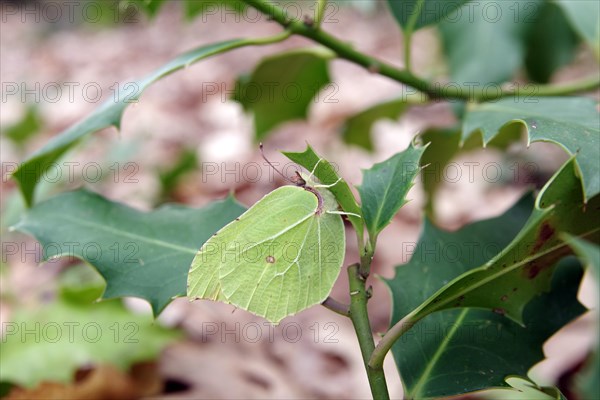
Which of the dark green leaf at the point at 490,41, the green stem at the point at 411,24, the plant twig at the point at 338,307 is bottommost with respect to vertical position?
the plant twig at the point at 338,307

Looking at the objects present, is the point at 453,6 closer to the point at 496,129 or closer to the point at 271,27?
the point at 496,129

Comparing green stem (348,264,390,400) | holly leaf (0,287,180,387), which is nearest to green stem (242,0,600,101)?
green stem (348,264,390,400)

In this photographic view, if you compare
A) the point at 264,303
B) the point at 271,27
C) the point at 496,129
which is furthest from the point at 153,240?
the point at 271,27

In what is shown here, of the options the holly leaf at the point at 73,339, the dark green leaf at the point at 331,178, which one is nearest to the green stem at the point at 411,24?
the dark green leaf at the point at 331,178

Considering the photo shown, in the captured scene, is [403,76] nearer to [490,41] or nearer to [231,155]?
[490,41]

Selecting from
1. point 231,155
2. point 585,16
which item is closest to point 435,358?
point 585,16

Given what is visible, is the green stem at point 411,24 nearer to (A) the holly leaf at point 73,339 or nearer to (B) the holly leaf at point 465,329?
(B) the holly leaf at point 465,329
